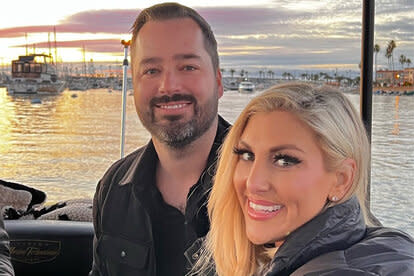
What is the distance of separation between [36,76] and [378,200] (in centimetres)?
344

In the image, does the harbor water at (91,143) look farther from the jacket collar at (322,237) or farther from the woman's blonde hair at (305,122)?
the jacket collar at (322,237)

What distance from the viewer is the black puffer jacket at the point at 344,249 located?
859 mm

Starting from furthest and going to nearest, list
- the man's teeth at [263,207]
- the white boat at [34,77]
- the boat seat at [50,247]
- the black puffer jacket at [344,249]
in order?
1. the white boat at [34,77]
2. the boat seat at [50,247]
3. the man's teeth at [263,207]
4. the black puffer jacket at [344,249]

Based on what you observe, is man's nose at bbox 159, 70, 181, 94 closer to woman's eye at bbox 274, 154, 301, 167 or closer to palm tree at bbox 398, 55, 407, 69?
woman's eye at bbox 274, 154, 301, 167

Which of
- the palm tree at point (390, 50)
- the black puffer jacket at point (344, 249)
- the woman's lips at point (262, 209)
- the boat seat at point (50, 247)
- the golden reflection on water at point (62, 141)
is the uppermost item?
the palm tree at point (390, 50)

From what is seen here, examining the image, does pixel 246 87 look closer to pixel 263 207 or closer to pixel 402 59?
pixel 402 59

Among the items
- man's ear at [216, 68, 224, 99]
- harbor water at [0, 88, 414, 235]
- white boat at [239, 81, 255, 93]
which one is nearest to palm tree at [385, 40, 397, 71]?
harbor water at [0, 88, 414, 235]

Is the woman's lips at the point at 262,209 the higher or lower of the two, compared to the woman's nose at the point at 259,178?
lower

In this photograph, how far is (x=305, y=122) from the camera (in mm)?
1055

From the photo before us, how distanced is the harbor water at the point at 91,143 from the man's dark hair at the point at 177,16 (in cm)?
20

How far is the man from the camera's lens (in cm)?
184

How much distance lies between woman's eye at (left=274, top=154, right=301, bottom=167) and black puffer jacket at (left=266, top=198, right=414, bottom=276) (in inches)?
4.0

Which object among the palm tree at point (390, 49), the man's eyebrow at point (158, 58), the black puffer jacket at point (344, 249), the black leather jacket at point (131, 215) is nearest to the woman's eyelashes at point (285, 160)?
the black puffer jacket at point (344, 249)

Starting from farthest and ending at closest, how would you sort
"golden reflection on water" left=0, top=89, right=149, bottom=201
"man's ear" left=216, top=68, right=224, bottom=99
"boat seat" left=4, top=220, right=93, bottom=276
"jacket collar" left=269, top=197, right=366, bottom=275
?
1. "golden reflection on water" left=0, top=89, right=149, bottom=201
2. "boat seat" left=4, top=220, right=93, bottom=276
3. "man's ear" left=216, top=68, right=224, bottom=99
4. "jacket collar" left=269, top=197, right=366, bottom=275
